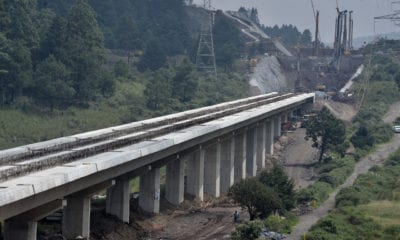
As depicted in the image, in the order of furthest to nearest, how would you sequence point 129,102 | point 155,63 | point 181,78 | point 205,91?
point 155,63 < point 205,91 < point 181,78 < point 129,102

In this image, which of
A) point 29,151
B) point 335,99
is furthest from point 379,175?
point 335,99

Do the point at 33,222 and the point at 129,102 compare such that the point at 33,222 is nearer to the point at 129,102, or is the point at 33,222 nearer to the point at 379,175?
the point at 379,175

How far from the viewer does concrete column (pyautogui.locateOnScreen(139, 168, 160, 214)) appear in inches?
2122

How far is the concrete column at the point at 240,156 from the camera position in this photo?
78312 millimetres

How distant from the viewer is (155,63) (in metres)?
141

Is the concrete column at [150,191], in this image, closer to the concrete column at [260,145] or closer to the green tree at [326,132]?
the concrete column at [260,145]

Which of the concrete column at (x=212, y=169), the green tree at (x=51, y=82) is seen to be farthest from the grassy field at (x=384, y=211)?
the green tree at (x=51, y=82)

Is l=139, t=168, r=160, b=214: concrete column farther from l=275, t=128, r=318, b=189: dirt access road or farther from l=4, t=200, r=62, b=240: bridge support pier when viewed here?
l=275, t=128, r=318, b=189: dirt access road

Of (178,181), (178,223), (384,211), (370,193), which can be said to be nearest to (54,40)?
(178,181)

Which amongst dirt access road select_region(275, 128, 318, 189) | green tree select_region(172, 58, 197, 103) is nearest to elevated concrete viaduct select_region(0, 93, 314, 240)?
dirt access road select_region(275, 128, 318, 189)

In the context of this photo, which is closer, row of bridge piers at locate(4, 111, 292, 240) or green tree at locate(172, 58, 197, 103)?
row of bridge piers at locate(4, 111, 292, 240)

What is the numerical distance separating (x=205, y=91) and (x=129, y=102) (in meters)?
27.1

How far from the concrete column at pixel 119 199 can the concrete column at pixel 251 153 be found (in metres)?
35.6

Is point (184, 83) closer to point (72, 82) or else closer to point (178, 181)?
point (72, 82)
